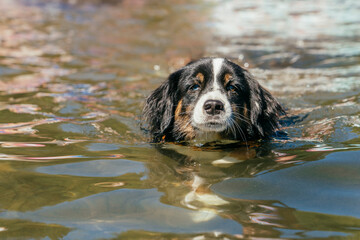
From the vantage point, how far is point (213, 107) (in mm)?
4035

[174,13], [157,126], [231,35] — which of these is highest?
[174,13]

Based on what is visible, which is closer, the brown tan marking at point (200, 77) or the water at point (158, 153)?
the water at point (158, 153)

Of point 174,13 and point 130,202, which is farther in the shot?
point 174,13

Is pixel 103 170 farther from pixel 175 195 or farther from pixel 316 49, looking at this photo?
pixel 316 49

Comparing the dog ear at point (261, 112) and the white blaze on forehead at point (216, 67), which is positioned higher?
the white blaze on forehead at point (216, 67)

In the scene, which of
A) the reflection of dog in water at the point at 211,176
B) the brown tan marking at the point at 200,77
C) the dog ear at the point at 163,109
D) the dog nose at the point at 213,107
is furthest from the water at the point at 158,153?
the brown tan marking at the point at 200,77

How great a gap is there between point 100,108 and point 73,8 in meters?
12.1

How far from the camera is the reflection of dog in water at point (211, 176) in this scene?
255 cm

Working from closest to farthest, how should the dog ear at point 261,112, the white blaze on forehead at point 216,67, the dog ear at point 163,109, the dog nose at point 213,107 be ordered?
1. the dog nose at point 213,107
2. the white blaze on forehead at point 216,67
3. the dog ear at point 261,112
4. the dog ear at point 163,109

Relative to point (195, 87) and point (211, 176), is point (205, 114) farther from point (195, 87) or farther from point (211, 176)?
point (211, 176)

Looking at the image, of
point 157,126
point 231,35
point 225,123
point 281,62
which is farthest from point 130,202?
point 231,35

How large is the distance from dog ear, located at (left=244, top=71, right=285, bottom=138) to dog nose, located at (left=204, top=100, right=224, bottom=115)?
617 mm

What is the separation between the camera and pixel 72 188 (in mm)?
2990

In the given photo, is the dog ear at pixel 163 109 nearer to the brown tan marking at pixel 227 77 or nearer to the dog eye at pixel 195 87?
the dog eye at pixel 195 87
